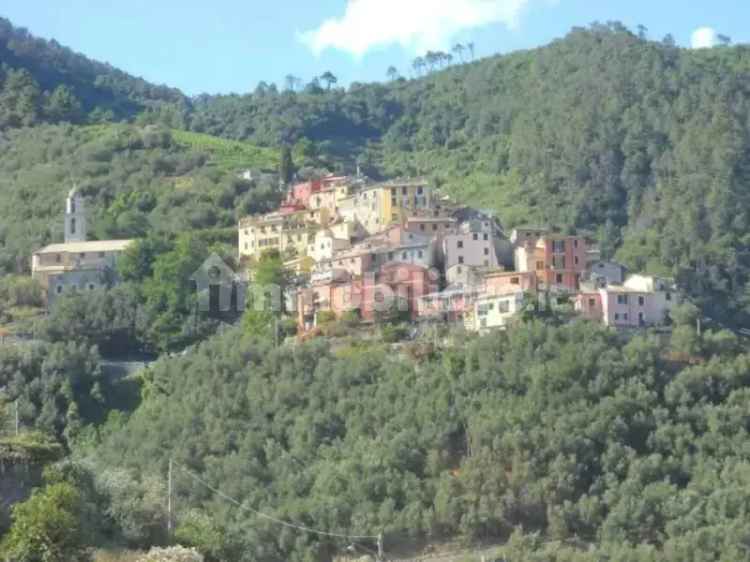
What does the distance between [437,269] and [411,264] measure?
1113mm

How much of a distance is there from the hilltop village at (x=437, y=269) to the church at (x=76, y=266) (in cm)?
513

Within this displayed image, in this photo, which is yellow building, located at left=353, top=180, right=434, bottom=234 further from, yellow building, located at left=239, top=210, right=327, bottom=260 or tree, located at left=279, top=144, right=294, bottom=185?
tree, located at left=279, top=144, right=294, bottom=185

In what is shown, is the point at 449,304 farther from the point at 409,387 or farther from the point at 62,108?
the point at 62,108

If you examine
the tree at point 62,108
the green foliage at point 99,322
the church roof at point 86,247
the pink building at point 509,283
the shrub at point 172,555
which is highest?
the tree at point 62,108

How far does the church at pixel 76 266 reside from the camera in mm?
67750

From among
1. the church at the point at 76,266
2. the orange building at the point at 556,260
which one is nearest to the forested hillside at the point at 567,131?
the orange building at the point at 556,260

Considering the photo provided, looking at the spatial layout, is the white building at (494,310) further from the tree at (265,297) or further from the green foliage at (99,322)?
the green foliage at (99,322)

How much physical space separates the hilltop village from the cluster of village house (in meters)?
0.04

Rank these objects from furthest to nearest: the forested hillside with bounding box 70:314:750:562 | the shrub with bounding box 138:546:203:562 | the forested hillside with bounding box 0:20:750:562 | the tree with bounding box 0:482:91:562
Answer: the forested hillside with bounding box 70:314:750:562, the forested hillside with bounding box 0:20:750:562, the shrub with bounding box 138:546:203:562, the tree with bounding box 0:482:91:562

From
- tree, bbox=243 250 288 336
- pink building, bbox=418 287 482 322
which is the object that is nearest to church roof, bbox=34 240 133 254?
tree, bbox=243 250 288 336

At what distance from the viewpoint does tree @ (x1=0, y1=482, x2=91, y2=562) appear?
26.5m

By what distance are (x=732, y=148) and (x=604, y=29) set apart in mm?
25324

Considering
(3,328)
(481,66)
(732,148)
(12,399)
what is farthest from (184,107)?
(12,399)

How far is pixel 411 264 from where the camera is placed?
60.0m
